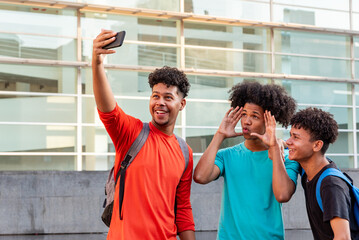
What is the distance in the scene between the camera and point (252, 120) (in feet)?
12.0

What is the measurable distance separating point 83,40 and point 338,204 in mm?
11778

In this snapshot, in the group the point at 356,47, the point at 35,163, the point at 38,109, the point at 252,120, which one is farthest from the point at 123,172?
the point at 356,47

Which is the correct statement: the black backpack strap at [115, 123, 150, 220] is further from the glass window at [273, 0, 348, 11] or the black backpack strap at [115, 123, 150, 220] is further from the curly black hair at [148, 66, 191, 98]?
the glass window at [273, 0, 348, 11]

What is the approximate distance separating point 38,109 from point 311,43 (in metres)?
8.41

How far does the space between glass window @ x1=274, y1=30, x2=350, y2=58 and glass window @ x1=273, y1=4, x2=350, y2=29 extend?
344 millimetres

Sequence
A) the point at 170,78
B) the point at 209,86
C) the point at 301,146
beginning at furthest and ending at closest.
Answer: the point at 209,86 < the point at 170,78 < the point at 301,146

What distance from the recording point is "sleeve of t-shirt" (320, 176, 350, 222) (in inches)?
118

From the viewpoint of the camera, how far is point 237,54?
1553 centimetres

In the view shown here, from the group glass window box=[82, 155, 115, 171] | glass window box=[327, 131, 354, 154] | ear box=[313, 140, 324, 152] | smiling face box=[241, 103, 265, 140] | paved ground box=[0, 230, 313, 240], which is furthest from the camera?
glass window box=[327, 131, 354, 154]

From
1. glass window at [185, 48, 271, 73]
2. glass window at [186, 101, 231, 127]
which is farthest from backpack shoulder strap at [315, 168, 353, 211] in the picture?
glass window at [185, 48, 271, 73]

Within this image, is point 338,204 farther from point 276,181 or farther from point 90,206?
point 90,206

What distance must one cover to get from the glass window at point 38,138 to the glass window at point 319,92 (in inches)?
253

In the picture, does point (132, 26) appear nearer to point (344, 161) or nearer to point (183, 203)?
point (344, 161)

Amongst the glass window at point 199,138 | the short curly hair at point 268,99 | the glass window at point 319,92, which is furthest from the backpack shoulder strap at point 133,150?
the glass window at point 319,92
